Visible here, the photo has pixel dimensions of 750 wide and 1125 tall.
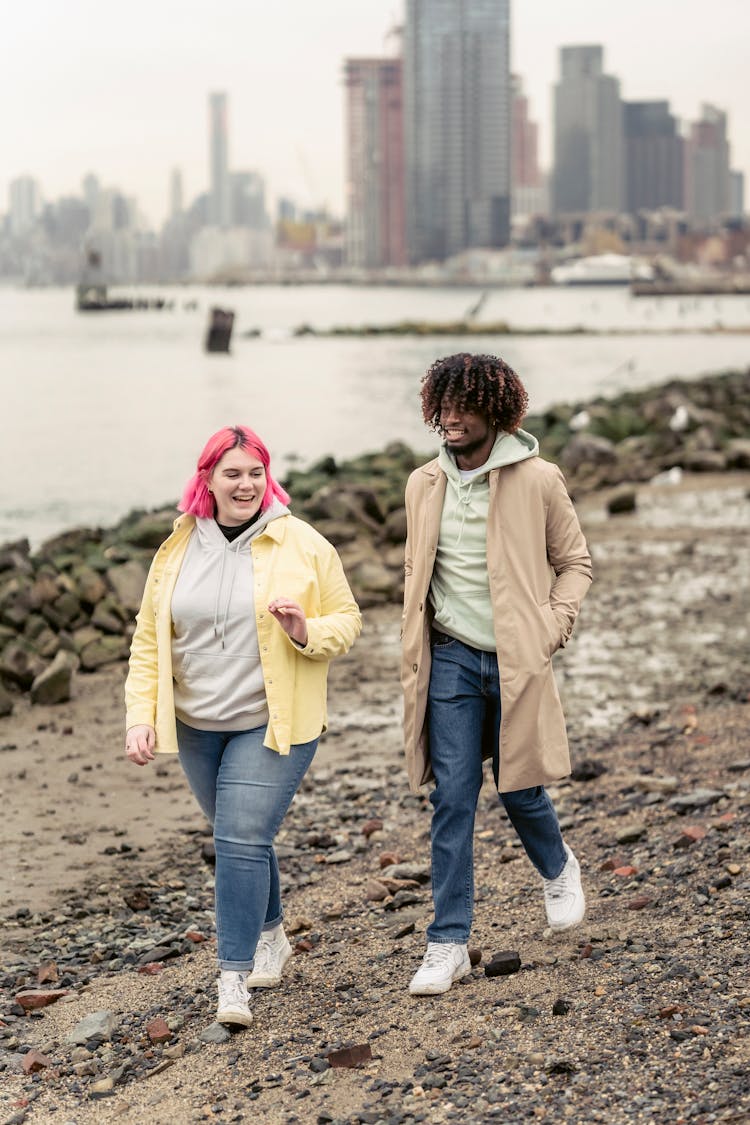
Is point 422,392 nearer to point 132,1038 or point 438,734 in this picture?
point 438,734

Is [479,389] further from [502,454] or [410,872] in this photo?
[410,872]

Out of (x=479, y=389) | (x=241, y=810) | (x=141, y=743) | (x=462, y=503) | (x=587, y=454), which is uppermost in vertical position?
(x=479, y=389)

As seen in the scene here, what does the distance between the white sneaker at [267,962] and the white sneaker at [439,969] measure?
19.2 inches

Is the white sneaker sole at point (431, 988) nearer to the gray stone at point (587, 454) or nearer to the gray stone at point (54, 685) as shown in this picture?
the gray stone at point (54, 685)

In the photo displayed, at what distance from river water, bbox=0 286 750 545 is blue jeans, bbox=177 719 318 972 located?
18.9 meters

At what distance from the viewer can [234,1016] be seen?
14.7 feet

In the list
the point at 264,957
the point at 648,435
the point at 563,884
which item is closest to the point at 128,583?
the point at 264,957

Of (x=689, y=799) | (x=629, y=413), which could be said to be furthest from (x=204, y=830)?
(x=629, y=413)

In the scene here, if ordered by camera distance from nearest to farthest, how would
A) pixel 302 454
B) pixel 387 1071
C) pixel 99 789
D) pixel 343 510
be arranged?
pixel 387 1071 → pixel 99 789 → pixel 343 510 → pixel 302 454

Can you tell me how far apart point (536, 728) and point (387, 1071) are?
42.0 inches

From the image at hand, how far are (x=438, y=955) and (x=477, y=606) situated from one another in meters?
1.10

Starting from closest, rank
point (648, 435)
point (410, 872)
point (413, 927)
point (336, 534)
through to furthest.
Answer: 1. point (413, 927)
2. point (410, 872)
3. point (336, 534)
4. point (648, 435)

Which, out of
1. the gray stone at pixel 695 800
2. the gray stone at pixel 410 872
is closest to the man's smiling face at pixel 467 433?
the gray stone at pixel 410 872

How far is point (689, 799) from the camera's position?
661 centimetres
